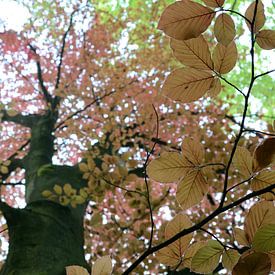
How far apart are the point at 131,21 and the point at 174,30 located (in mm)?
8160

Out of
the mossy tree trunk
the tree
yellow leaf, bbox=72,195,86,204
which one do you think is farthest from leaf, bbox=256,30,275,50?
yellow leaf, bbox=72,195,86,204

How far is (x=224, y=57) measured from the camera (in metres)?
0.86

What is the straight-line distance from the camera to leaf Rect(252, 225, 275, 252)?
70cm

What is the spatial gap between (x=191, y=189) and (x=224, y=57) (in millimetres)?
335

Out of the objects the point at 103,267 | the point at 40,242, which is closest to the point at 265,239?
the point at 103,267

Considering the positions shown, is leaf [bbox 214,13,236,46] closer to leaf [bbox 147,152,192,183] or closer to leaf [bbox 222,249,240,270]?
leaf [bbox 147,152,192,183]

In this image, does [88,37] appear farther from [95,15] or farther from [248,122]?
[248,122]

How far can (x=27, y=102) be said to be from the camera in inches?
353

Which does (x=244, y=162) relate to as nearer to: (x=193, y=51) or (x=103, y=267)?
(x=193, y=51)

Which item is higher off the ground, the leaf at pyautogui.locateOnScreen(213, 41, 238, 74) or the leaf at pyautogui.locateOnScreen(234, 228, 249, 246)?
the leaf at pyautogui.locateOnScreen(213, 41, 238, 74)

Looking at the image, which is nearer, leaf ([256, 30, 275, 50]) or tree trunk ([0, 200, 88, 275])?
leaf ([256, 30, 275, 50])

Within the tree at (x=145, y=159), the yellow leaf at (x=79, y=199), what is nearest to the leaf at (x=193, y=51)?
the tree at (x=145, y=159)

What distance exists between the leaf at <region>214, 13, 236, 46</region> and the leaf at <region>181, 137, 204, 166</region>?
25 cm

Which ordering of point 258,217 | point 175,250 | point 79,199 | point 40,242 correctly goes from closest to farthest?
point 258,217
point 175,250
point 40,242
point 79,199
